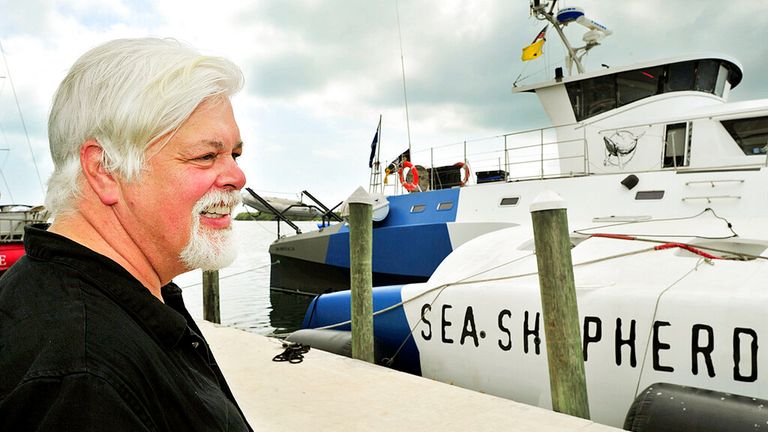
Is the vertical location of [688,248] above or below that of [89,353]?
below

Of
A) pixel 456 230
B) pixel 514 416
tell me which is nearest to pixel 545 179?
pixel 456 230

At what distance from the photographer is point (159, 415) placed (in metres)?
0.97

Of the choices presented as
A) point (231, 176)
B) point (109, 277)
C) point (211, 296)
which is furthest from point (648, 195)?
point (109, 277)

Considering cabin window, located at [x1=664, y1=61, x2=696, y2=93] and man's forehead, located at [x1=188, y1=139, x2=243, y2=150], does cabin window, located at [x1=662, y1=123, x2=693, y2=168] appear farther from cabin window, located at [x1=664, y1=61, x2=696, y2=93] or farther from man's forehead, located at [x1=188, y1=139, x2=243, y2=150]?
man's forehead, located at [x1=188, y1=139, x2=243, y2=150]

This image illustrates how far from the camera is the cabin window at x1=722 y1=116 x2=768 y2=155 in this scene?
8.03 meters

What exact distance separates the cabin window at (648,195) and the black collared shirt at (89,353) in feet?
24.4

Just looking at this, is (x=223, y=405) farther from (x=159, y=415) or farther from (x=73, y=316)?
(x=73, y=316)

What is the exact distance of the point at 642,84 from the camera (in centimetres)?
985

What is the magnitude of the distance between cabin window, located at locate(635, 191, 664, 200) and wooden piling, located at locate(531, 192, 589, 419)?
13.7 feet

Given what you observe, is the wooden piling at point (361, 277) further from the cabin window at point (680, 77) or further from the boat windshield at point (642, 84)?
the cabin window at point (680, 77)

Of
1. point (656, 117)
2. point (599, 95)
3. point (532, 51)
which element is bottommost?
point (656, 117)

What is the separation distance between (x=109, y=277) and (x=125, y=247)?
0.61ft

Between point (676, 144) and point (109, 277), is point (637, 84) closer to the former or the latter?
point (676, 144)

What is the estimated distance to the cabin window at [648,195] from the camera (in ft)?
23.9
